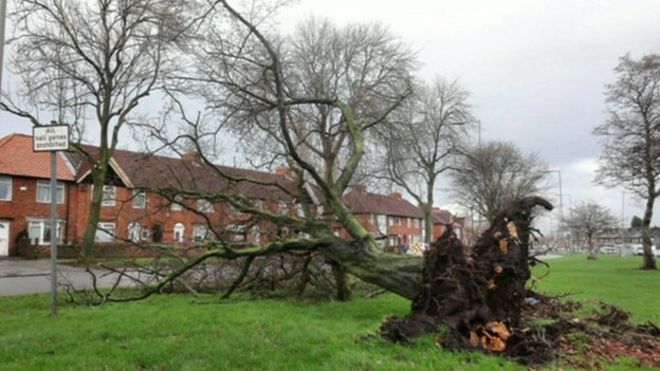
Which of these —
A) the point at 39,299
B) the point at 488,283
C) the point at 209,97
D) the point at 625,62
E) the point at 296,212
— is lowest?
the point at 39,299

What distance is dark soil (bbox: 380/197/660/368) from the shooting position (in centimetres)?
553

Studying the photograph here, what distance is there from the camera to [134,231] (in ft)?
48.0

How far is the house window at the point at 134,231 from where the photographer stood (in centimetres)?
1381

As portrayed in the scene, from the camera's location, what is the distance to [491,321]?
589cm

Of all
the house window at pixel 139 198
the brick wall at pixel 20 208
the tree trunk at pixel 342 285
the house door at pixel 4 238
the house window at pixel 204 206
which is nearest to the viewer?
the tree trunk at pixel 342 285

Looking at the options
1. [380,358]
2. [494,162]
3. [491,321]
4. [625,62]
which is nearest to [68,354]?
[380,358]

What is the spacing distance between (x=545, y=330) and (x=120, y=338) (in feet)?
17.4

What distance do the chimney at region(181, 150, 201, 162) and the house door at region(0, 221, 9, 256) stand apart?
25.6 metres

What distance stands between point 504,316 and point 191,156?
954cm

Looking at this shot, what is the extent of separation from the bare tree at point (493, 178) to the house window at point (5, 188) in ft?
101

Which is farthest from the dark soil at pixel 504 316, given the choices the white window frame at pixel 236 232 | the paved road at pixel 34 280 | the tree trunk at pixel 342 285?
the paved road at pixel 34 280

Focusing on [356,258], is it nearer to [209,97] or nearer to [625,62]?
[209,97]

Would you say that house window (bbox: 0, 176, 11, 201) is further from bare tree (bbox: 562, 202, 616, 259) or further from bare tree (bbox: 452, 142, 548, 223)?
bare tree (bbox: 562, 202, 616, 259)

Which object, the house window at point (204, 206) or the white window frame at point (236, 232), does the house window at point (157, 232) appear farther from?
the white window frame at point (236, 232)
